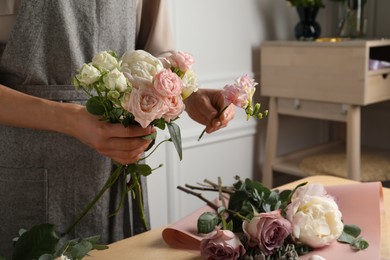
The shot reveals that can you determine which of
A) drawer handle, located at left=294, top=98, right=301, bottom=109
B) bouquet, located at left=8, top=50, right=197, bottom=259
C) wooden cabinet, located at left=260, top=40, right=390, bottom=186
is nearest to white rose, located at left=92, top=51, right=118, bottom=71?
bouquet, located at left=8, top=50, right=197, bottom=259

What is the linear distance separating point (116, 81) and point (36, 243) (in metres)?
0.27

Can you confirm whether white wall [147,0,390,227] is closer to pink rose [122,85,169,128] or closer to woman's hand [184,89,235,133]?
woman's hand [184,89,235,133]

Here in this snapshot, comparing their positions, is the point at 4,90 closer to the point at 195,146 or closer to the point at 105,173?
the point at 105,173

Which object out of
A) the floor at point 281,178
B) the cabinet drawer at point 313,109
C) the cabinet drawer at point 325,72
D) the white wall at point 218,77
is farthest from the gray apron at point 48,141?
the floor at point 281,178

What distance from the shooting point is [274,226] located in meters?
0.90

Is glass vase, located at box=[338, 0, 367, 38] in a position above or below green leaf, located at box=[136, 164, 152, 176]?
above

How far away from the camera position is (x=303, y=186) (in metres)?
1.02

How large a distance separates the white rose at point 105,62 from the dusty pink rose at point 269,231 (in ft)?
1.11

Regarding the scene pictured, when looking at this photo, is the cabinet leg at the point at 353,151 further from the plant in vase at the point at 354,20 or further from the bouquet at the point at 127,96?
the bouquet at the point at 127,96

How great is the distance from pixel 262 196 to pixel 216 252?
0.18m

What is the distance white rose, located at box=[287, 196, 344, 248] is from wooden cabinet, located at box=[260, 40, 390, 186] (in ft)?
4.91

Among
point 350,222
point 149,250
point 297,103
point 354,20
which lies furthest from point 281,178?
point 149,250

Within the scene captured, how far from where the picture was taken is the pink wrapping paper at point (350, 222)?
3.11 ft

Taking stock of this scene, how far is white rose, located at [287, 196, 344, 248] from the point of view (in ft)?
3.03
